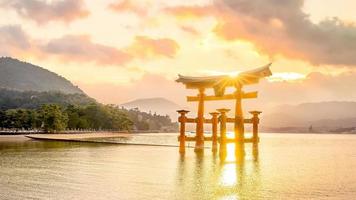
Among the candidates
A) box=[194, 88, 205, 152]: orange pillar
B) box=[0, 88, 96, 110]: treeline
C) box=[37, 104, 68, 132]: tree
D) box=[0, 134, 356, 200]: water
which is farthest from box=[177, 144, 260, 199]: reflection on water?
box=[0, 88, 96, 110]: treeline

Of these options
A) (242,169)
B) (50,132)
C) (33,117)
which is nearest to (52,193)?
(242,169)

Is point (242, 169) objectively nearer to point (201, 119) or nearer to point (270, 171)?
point (270, 171)

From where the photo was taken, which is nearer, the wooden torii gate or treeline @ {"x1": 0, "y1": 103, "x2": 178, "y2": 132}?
the wooden torii gate

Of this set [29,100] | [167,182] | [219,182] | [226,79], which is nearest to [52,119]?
[226,79]

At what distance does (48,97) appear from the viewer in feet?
601

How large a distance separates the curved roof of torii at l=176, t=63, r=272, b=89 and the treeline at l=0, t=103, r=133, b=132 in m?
58.1

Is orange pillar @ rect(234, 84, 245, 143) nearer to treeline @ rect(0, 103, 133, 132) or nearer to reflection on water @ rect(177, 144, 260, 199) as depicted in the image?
reflection on water @ rect(177, 144, 260, 199)

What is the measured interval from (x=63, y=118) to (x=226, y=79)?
66.5m

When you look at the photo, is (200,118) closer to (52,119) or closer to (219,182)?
(219,182)

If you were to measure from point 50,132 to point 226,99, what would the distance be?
6485 cm

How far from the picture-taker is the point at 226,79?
3703 centimetres

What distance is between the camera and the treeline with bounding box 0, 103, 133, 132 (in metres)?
92.2

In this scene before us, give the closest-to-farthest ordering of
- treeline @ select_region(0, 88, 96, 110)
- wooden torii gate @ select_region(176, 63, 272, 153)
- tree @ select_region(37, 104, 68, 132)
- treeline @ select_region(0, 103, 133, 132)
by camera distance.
Answer: 1. wooden torii gate @ select_region(176, 63, 272, 153)
2. tree @ select_region(37, 104, 68, 132)
3. treeline @ select_region(0, 103, 133, 132)
4. treeline @ select_region(0, 88, 96, 110)

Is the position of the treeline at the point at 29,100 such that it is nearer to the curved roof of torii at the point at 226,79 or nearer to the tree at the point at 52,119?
the tree at the point at 52,119
